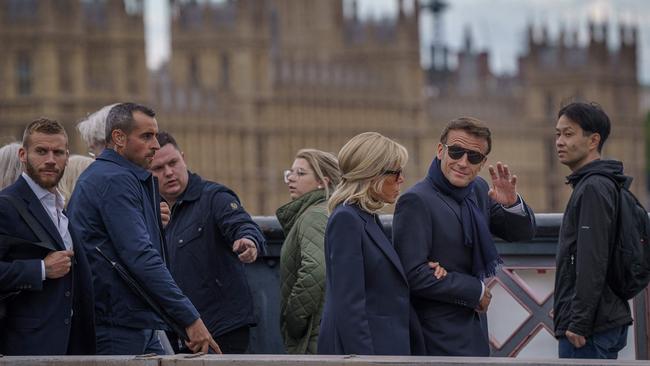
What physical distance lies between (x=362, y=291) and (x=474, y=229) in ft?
1.83

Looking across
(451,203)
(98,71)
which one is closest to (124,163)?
(451,203)

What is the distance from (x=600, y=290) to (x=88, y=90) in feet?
159

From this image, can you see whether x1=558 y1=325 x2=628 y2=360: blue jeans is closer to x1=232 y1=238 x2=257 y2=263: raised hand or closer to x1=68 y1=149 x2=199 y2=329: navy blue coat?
x1=232 y1=238 x2=257 y2=263: raised hand

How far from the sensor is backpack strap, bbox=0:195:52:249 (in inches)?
301

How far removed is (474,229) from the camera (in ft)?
24.9

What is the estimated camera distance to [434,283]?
7.45 metres

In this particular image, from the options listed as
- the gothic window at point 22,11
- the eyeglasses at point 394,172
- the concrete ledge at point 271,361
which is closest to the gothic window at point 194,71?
the gothic window at point 22,11

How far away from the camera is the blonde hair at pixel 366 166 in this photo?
7.41 metres

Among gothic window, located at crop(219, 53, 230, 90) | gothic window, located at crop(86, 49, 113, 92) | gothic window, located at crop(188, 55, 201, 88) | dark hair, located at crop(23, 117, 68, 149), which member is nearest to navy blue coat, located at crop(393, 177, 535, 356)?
dark hair, located at crop(23, 117, 68, 149)

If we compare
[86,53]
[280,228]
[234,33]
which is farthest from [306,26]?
[280,228]

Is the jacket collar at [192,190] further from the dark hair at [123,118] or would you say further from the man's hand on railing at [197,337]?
the man's hand on railing at [197,337]

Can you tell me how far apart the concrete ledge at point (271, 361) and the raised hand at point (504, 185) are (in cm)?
141

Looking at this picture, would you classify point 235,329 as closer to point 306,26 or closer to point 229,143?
point 229,143

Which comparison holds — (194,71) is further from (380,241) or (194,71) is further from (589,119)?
(380,241)
